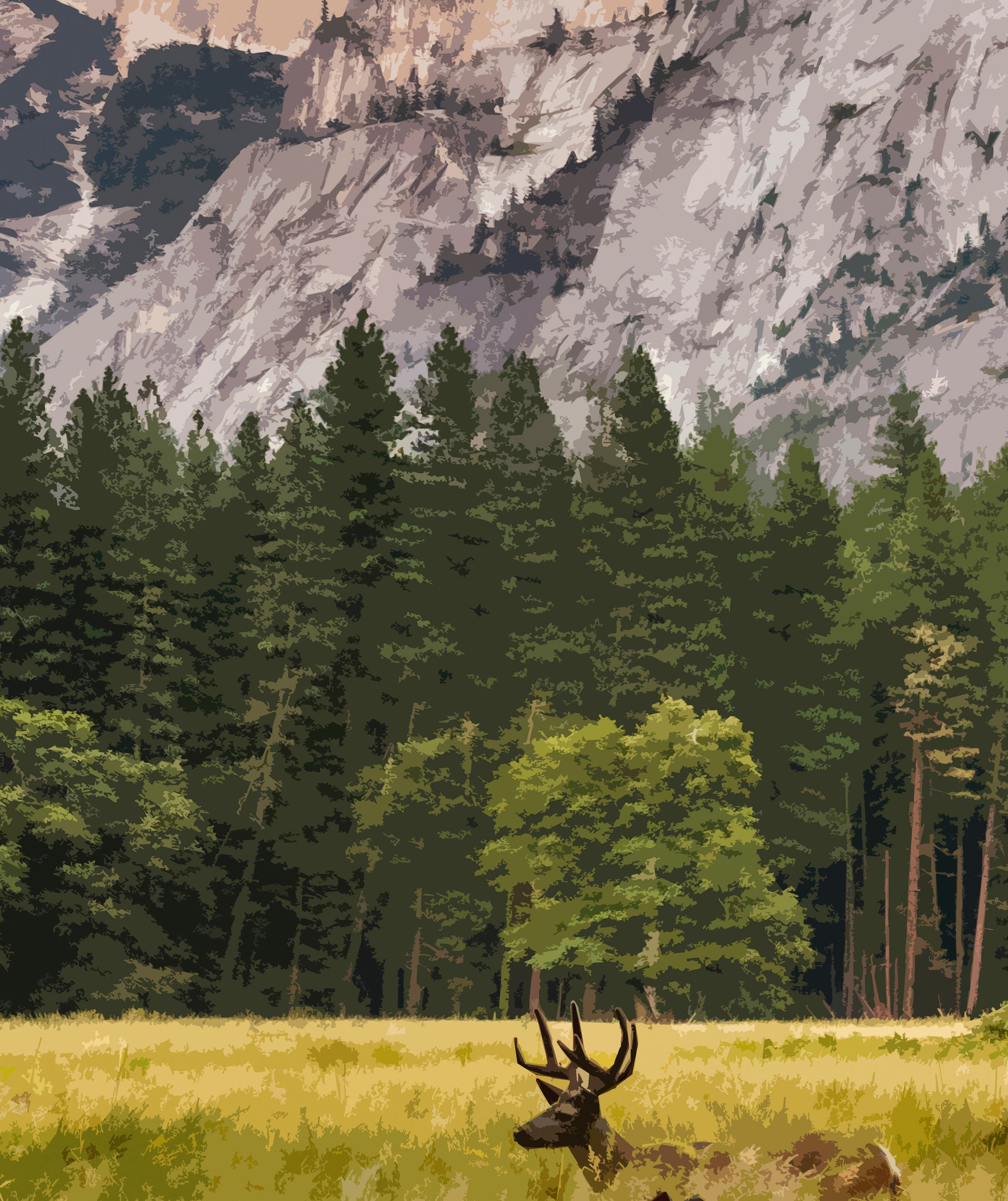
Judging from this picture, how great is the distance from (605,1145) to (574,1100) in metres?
0.36

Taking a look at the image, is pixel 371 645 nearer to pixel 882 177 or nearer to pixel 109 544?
pixel 109 544

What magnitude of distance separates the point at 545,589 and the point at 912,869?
1964 cm

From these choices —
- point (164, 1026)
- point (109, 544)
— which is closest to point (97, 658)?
point (109, 544)

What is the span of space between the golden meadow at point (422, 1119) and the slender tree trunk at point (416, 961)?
28483 millimetres

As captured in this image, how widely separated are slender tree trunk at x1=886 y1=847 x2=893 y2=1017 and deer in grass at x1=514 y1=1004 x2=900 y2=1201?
44.2m

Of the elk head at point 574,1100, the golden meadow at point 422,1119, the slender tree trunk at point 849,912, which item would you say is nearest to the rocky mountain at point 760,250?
the slender tree trunk at point 849,912

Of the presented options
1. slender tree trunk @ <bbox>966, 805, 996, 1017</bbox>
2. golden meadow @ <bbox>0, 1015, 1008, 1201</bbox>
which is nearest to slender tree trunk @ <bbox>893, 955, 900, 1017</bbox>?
slender tree trunk @ <bbox>966, 805, 996, 1017</bbox>

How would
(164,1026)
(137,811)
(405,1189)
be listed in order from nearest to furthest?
(405,1189)
(164,1026)
(137,811)

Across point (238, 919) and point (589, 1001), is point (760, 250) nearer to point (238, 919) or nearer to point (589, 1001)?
point (589, 1001)

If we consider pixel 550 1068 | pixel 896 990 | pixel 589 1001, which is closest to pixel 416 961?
pixel 589 1001

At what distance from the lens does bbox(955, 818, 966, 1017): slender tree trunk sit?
48.7 m

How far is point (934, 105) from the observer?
408ft

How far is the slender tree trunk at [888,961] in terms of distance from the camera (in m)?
47.8

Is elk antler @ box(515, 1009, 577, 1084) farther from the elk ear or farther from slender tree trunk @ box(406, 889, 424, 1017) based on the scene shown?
slender tree trunk @ box(406, 889, 424, 1017)
